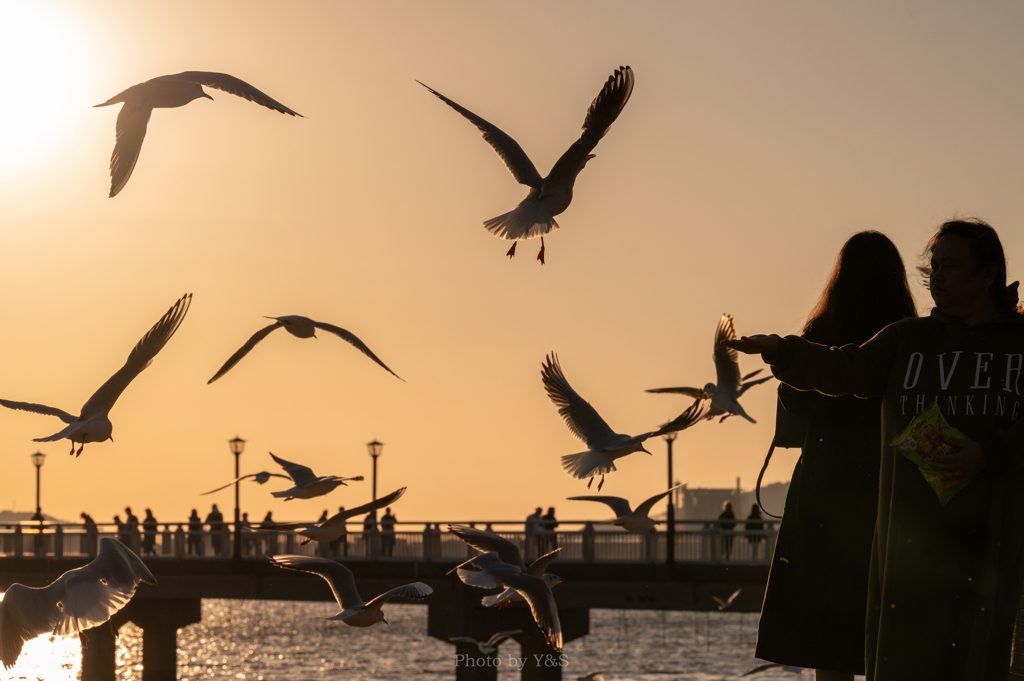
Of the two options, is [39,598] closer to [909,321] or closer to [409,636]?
[909,321]

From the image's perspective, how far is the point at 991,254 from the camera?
145 inches

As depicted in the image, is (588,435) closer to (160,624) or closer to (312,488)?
(312,488)

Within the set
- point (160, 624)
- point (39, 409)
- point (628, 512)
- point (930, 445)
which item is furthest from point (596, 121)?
point (160, 624)

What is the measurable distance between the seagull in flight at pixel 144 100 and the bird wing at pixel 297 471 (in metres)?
3.74

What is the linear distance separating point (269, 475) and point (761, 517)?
49.4 feet

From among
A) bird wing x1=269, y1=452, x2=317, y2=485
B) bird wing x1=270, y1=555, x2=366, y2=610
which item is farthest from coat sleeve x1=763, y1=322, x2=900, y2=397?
bird wing x1=269, y1=452, x2=317, y2=485

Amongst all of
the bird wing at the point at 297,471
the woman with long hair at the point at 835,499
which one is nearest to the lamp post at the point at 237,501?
the bird wing at the point at 297,471

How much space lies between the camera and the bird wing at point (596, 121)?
25.3 ft

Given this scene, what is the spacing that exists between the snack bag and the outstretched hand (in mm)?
449

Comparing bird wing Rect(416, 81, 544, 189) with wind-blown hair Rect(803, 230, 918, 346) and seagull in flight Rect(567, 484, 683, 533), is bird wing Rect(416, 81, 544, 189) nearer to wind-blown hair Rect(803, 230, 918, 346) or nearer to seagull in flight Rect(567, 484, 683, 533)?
seagull in flight Rect(567, 484, 683, 533)

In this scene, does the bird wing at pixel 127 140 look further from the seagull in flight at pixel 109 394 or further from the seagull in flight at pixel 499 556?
the seagull in flight at pixel 499 556

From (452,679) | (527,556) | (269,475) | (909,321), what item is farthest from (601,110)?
(452,679)

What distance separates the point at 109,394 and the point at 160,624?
23.4 metres

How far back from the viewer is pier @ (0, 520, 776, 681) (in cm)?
2286
